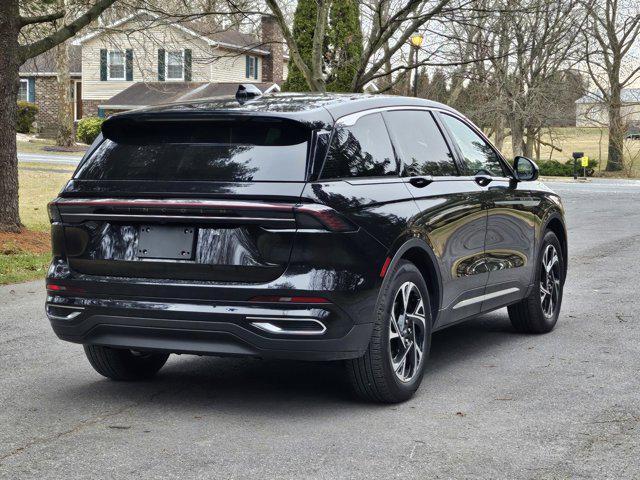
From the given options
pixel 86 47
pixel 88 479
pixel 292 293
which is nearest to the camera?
pixel 88 479

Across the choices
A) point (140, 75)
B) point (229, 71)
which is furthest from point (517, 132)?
point (140, 75)

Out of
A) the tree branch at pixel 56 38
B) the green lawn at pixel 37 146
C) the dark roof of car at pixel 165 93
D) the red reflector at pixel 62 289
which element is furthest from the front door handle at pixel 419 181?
the dark roof of car at pixel 165 93

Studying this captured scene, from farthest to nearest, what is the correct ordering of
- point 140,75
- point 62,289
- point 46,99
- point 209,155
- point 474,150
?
1. point 46,99
2. point 140,75
3. point 474,150
4. point 62,289
5. point 209,155

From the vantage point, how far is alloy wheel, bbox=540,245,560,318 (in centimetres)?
855

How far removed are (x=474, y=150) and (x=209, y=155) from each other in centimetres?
247

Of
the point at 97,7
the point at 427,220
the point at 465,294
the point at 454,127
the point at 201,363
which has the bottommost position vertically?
the point at 201,363

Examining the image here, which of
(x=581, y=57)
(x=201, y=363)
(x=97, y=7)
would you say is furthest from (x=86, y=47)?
(x=201, y=363)

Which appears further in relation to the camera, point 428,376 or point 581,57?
point 581,57

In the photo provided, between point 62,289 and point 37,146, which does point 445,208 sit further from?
point 37,146

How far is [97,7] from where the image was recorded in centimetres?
1572

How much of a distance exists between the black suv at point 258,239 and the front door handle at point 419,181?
10 millimetres

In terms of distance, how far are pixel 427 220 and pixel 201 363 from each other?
77.3 inches

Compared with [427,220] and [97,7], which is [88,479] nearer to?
[427,220]

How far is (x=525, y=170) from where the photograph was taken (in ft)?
26.7
